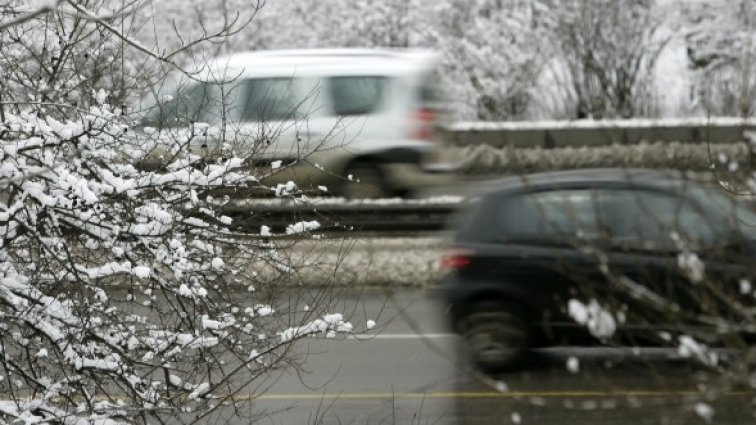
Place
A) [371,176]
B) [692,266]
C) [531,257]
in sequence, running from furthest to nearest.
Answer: [371,176] < [531,257] < [692,266]

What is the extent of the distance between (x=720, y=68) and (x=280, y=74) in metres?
12.8

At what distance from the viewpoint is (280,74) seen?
15664 mm

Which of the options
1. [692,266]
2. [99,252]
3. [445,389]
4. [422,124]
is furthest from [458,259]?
[422,124]

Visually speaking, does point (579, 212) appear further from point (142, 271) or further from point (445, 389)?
point (142, 271)

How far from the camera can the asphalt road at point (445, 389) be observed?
8766 millimetres

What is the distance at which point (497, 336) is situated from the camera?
9.88m

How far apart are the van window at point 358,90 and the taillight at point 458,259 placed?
19.8 feet

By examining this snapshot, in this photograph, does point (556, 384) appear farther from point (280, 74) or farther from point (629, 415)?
point (280, 74)

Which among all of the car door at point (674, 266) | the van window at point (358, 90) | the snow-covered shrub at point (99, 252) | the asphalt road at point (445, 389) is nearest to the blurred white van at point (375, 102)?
the van window at point (358, 90)

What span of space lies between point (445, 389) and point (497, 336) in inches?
21.0

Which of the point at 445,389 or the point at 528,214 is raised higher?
the point at 528,214

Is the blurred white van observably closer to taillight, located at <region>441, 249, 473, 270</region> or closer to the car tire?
taillight, located at <region>441, 249, 473, 270</region>

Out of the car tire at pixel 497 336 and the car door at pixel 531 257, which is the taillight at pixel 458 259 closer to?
the car door at pixel 531 257

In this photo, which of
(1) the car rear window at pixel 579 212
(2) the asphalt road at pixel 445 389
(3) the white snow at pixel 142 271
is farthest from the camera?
(1) the car rear window at pixel 579 212
